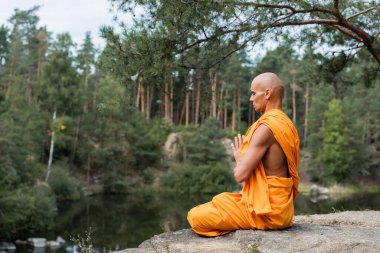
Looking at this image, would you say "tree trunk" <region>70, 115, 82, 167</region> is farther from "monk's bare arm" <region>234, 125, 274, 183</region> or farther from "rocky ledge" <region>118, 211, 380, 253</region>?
"monk's bare arm" <region>234, 125, 274, 183</region>

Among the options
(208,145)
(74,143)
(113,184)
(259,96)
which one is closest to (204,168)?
(208,145)

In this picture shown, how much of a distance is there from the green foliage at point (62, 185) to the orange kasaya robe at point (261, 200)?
23.9 meters

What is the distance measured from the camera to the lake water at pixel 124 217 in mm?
17459

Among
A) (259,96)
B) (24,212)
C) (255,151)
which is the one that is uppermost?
(259,96)

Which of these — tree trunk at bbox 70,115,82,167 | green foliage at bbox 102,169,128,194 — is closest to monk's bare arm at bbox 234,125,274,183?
green foliage at bbox 102,169,128,194

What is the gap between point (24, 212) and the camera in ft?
61.9

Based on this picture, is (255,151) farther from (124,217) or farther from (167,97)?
(167,97)

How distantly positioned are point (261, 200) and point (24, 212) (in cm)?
1648

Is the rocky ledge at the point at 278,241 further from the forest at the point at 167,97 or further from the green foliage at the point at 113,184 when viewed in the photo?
the green foliage at the point at 113,184

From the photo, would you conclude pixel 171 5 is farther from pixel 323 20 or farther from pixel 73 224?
pixel 73 224

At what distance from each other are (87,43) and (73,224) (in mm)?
24898

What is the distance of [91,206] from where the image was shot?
85.4ft

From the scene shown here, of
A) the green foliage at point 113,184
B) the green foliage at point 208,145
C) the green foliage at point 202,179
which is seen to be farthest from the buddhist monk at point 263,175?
the green foliage at point 208,145

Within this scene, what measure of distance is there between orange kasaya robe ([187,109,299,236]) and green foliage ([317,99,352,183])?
102 ft
